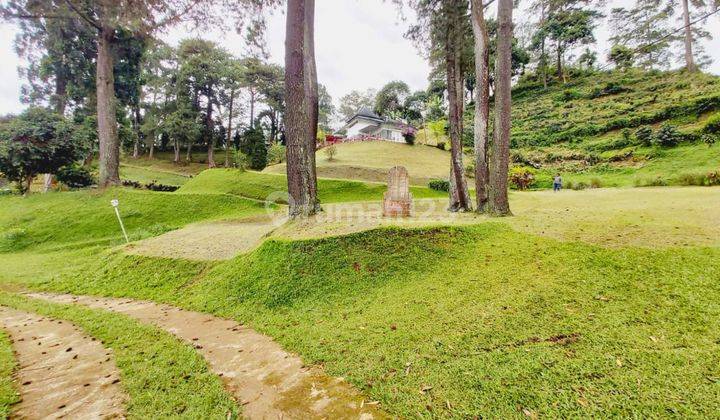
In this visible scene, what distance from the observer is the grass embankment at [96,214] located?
11766 millimetres

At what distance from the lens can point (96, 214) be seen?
13.3 m

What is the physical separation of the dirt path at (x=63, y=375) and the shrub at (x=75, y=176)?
52.5 feet

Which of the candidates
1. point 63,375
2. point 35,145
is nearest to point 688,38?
point 63,375

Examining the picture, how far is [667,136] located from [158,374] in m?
29.1

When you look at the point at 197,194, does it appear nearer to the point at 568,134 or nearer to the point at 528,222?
the point at 528,222

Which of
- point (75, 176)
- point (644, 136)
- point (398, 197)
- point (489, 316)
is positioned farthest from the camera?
point (644, 136)

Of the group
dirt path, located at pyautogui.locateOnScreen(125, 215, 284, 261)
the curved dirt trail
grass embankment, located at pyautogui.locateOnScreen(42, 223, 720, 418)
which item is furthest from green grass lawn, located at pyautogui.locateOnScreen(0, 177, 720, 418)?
dirt path, located at pyautogui.locateOnScreen(125, 215, 284, 261)

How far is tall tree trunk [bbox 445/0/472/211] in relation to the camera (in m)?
9.21

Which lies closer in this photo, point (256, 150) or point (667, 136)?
point (667, 136)

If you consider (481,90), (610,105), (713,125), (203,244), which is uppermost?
(610,105)

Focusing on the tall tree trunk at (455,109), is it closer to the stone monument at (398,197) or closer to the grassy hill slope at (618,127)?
the stone monument at (398,197)

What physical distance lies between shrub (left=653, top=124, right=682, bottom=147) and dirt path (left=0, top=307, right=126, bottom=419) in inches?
1149

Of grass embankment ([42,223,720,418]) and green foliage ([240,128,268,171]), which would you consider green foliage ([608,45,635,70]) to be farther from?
grass embankment ([42,223,720,418])

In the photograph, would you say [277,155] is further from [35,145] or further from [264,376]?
[264,376]
